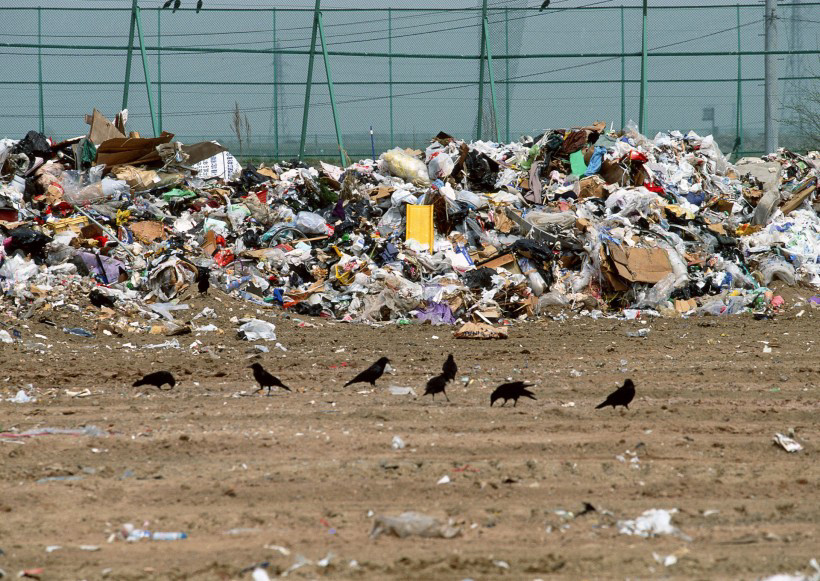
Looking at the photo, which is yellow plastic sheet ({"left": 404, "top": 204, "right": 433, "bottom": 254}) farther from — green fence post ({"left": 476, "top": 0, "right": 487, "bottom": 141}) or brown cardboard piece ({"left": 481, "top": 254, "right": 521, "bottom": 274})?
green fence post ({"left": 476, "top": 0, "right": 487, "bottom": 141})

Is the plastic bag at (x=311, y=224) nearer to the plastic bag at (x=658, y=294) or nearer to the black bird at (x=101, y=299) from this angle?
the black bird at (x=101, y=299)

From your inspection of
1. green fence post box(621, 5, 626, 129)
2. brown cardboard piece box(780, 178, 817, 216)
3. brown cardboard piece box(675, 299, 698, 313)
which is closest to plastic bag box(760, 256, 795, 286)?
brown cardboard piece box(675, 299, 698, 313)

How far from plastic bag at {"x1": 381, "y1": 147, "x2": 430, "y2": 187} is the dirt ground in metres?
5.70

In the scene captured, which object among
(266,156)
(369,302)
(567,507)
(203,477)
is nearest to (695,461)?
(567,507)

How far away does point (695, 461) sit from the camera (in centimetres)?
484

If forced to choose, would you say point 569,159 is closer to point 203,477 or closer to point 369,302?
point 369,302

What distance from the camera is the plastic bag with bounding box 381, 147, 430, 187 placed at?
1336 cm

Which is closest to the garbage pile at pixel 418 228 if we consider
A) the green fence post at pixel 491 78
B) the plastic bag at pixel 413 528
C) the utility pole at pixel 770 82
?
the utility pole at pixel 770 82

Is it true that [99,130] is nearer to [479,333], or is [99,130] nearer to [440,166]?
[440,166]

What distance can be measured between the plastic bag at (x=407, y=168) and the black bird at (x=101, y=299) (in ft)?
15.9

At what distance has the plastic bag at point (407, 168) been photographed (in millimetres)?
13359

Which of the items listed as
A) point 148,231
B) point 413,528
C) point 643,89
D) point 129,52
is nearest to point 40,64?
point 129,52

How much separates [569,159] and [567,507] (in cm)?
1005

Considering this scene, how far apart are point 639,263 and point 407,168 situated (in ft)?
12.4
